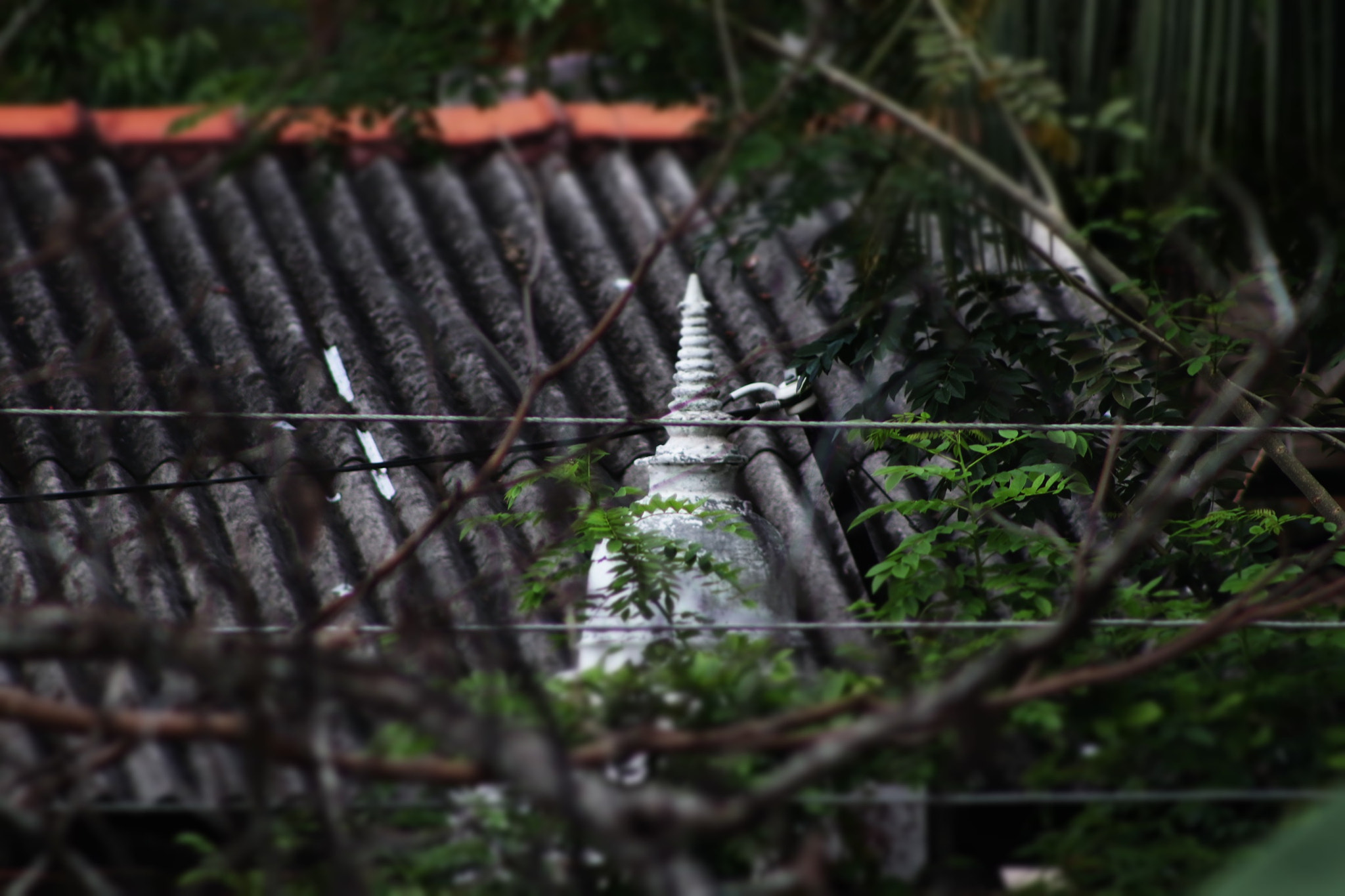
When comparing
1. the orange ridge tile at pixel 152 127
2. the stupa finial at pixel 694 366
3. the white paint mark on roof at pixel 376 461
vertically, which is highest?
the orange ridge tile at pixel 152 127

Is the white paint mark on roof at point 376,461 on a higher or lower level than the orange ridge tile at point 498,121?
lower

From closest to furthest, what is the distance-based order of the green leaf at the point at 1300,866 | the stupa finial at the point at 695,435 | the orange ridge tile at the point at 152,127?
1. the green leaf at the point at 1300,866
2. the stupa finial at the point at 695,435
3. the orange ridge tile at the point at 152,127

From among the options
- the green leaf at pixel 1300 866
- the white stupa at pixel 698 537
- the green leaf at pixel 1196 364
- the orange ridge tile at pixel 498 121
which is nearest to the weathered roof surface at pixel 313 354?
the orange ridge tile at pixel 498 121

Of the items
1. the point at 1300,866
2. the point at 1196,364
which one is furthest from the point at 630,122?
the point at 1300,866

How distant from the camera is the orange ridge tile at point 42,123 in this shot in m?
6.07

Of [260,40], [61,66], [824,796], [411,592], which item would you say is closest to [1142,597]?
[824,796]

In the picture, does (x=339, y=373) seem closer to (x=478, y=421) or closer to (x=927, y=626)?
(x=478, y=421)

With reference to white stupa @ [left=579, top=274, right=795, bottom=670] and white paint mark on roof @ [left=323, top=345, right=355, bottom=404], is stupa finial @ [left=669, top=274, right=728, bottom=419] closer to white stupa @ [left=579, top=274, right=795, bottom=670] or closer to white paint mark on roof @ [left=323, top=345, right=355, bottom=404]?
white stupa @ [left=579, top=274, right=795, bottom=670]

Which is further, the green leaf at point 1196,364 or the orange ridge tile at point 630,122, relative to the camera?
the orange ridge tile at point 630,122

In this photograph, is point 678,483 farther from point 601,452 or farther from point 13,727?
point 13,727

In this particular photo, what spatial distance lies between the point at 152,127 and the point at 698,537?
4.25 m

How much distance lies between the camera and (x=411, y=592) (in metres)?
3.54

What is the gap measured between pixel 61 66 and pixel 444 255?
204cm

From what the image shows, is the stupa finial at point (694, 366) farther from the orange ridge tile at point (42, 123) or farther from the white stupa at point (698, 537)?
the orange ridge tile at point (42, 123)
